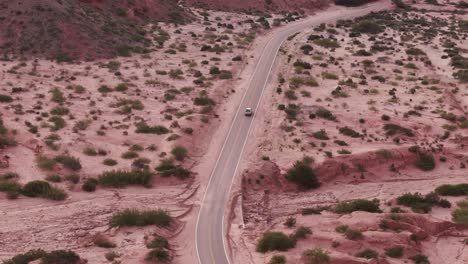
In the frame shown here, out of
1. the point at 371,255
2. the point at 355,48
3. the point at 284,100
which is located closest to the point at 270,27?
the point at 355,48

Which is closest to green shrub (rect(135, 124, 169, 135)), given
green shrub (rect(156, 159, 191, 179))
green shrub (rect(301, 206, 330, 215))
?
green shrub (rect(156, 159, 191, 179))

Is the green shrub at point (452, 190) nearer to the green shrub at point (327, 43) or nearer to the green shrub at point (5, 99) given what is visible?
the green shrub at point (5, 99)

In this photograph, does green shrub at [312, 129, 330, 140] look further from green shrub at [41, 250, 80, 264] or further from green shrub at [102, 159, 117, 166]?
green shrub at [41, 250, 80, 264]

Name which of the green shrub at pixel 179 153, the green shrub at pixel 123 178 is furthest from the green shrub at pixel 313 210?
the green shrub at pixel 123 178

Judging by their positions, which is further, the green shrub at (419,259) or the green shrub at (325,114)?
the green shrub at (325,114)

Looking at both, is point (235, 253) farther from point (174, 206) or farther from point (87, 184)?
point (87, 184)

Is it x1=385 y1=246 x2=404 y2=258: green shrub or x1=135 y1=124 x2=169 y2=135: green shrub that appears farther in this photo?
x1=135 y1=124 x2=169 y2=135: green shrub
